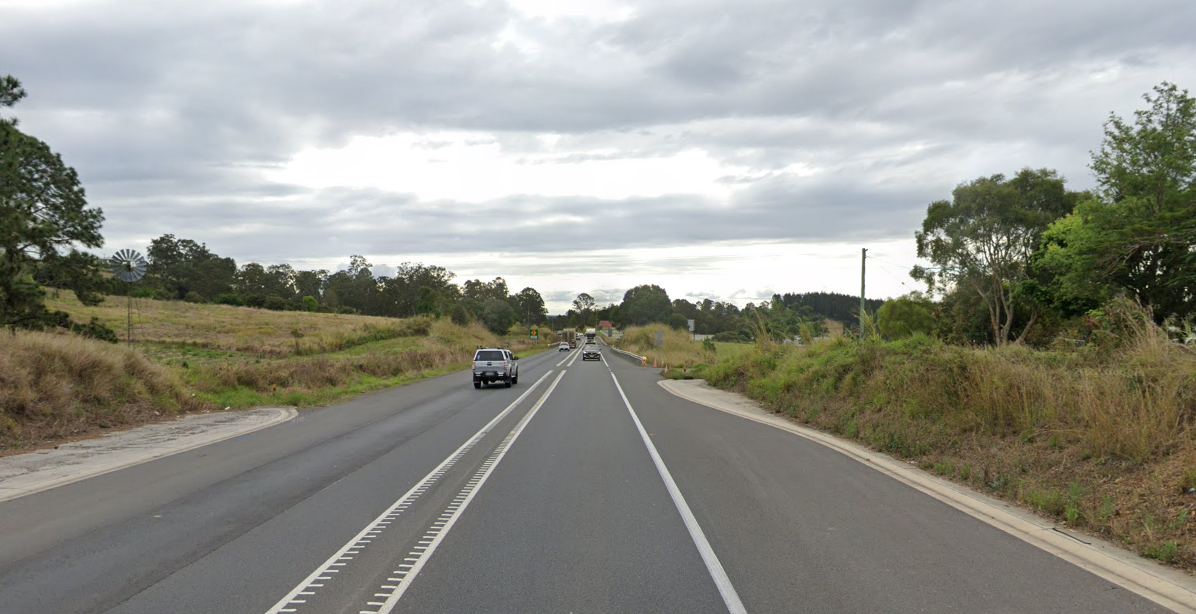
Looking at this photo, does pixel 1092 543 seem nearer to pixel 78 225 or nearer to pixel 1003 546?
pixel 1003 546

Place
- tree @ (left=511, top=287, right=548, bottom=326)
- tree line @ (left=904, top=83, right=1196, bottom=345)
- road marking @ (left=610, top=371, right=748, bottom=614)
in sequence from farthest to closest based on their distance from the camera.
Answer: tree @ (left=511, top=287, right=548, bottom=326)
tree line @ (left=904, top=83, right=1196, bottom=345)
road marking @ (left=610, top=371, right=748, bottom=614)

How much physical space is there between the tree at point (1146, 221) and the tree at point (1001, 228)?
1149cm

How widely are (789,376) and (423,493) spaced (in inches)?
555

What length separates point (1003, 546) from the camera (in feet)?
19.9

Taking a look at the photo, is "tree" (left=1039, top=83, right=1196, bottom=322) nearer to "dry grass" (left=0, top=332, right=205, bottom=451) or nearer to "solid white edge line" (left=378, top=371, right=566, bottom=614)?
"solid white edge line" (left=378, top=371, right=566, bottom=614)

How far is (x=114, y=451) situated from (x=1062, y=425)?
14.6 m

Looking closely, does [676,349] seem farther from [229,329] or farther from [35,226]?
[35,226]

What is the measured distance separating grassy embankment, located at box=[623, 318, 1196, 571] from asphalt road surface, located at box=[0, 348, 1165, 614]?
3.75 ft

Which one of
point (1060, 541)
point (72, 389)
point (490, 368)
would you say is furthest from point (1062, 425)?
point (490, 368)

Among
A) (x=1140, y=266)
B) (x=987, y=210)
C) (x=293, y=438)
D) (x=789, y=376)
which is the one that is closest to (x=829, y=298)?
(x=987, y=210)

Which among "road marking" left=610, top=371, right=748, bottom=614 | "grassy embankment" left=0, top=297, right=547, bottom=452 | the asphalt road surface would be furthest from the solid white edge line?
"grassy embankment" left=0, top=297, right=547, bottom=452

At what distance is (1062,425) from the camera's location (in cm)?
876

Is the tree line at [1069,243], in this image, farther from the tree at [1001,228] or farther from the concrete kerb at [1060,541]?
the concrete kerb at [1060,541]

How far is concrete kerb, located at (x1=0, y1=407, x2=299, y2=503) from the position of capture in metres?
9.11
